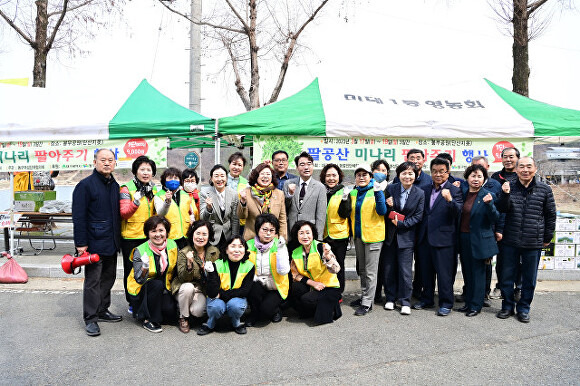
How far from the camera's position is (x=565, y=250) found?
585cm

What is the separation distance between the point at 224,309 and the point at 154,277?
0.72 meters

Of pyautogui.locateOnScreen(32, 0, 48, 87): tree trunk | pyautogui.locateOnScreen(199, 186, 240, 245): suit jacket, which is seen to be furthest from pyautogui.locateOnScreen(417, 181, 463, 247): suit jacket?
pyautogui.locateOnScreen(32, 0, 48, 87): tree trunk

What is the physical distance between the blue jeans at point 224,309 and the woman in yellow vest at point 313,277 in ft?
1.93

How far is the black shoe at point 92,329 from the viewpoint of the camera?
3744mm

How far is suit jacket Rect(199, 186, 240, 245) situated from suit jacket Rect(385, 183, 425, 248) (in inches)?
Answer: 62.6

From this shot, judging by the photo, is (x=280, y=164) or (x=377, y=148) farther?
(x=377, y=148)

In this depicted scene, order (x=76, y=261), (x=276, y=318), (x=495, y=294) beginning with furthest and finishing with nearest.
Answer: (x=495, y=294), (x=276, y=318), (x=76, y=261)

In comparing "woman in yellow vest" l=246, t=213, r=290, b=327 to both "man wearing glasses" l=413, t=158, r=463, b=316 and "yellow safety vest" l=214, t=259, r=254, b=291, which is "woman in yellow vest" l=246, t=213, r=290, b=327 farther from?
"man wearing glasses" l=413, t=158, r=463, b=316

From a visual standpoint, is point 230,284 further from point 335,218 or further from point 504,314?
point 504,314

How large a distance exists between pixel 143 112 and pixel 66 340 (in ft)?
10.5

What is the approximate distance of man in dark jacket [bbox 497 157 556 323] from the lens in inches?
162

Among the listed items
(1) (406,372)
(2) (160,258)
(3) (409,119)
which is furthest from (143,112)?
(1) (406,372)

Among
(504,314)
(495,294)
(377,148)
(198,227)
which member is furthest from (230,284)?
(495,294)

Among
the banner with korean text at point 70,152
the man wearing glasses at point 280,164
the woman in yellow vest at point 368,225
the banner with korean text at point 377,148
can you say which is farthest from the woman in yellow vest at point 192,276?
the banner with korean text at point 70,152
